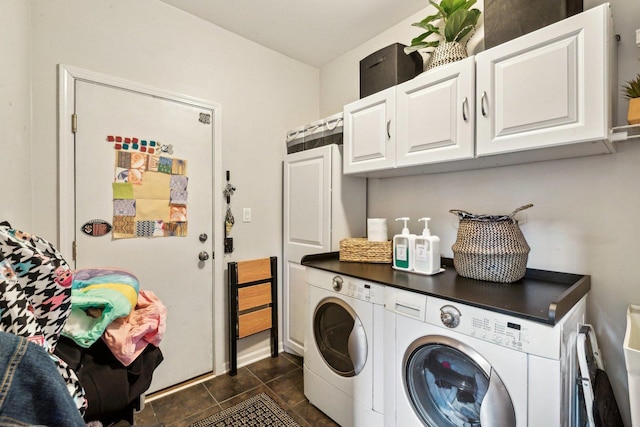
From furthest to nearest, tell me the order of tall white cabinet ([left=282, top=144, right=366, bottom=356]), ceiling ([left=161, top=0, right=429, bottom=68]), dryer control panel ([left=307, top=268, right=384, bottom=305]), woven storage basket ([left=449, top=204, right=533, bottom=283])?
tall white cabinet ([left=282, top=144, right=366, bottom=356]), ceiling ([left=161, top=0, right=429, bottom=68]), dryer control panel ([left=307, top=268, right=384, bottom=305]), woven storage basket ([left=449, top=204, right=533, bottom=283])

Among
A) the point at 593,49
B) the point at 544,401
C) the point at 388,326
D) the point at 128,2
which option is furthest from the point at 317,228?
the point at 128,2

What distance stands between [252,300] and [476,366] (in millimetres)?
1642

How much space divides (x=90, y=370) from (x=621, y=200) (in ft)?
6.94

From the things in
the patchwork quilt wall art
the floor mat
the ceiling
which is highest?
the ceiling

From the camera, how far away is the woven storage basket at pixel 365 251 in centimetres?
192

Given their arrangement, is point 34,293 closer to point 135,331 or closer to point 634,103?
point 135,331

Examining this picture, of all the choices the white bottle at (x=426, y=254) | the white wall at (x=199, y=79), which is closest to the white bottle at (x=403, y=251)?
the white bottle at (x=426, y=254)

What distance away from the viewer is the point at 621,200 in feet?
4.35

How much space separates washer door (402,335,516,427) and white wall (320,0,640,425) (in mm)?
744

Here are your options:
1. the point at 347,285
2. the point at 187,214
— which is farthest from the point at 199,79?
the point at 347,285

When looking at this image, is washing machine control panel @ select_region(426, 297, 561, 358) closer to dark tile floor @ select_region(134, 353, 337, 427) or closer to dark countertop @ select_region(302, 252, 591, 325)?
dark countertop @ select_region(302, 252, 591, 325)

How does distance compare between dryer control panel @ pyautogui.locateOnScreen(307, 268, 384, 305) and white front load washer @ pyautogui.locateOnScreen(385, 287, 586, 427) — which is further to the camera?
dryer control panel @ pyautogui.locateOnScreen(307, 268, 384, 305)

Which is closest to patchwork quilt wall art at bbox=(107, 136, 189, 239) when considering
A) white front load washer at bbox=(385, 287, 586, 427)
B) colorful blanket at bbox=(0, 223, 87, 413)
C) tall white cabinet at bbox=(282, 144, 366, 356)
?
tall white cabinet at bbox=(282, 144, 366, 356)

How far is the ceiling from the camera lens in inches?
78.8
